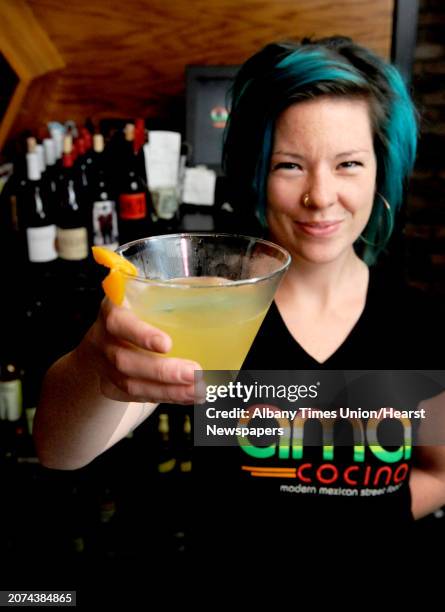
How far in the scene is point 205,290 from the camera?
2.21ft

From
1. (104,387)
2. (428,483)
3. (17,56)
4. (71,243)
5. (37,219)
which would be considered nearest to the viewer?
(104,387)

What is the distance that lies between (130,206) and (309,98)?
966mm

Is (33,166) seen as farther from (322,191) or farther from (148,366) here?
(148,366)

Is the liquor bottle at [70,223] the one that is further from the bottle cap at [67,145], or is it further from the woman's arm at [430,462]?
the woman's arm at [430,462]

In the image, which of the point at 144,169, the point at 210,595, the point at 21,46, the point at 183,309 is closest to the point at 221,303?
the point at 183,309

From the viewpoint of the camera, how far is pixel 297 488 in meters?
1.37

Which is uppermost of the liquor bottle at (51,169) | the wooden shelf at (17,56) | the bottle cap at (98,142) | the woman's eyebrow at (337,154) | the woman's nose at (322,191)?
the wooden shelf at (17,56)

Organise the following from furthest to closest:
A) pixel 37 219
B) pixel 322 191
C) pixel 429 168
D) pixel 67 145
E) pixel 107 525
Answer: pixel 429 168 < pixel 107 525 < pixel 37 219 < pixel 67 145 < pixel 322 191

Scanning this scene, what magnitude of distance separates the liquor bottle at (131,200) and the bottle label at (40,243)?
0.92 ft

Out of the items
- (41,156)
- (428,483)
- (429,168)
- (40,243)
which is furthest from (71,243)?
(429,168)

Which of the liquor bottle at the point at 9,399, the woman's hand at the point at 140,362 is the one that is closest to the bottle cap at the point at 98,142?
the liquor bottle at the point at 9,399

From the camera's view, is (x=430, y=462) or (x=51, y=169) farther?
(x=51, y=169)

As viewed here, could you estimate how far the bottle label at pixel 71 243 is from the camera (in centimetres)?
191

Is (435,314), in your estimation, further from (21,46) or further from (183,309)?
(21,46)
